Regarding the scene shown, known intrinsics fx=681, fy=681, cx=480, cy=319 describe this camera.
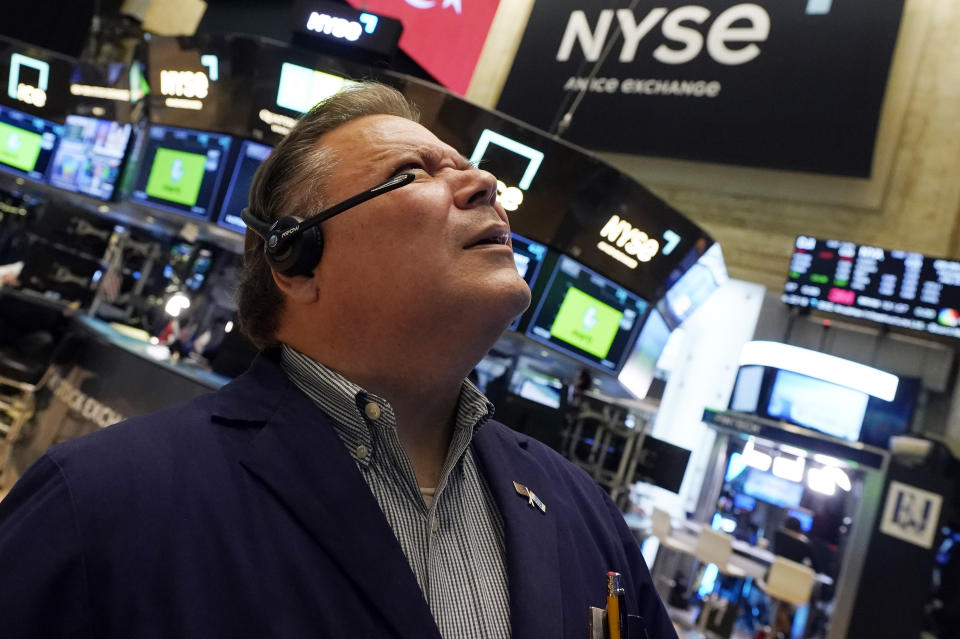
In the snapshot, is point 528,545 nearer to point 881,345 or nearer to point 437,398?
point 437,398

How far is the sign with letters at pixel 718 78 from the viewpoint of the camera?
721cm

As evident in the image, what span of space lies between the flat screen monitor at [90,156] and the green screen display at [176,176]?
1.67ft

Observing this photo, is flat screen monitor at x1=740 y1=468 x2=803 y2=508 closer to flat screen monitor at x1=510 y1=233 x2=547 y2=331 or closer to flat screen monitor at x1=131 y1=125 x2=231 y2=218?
flat screen monitor at x1=510 y1=233 x2=547 y2=331

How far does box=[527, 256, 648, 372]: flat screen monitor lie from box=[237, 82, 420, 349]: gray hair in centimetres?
336

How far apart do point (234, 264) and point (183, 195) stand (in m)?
0.84

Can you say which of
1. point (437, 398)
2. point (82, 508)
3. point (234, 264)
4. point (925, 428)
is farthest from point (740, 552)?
point (82, 508)

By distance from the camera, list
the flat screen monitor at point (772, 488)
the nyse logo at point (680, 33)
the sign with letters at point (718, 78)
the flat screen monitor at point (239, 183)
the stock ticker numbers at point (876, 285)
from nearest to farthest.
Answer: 1. the flat screen monitor at point (239, 183)
2. the sign with letters at point (718, 78)
3. the stock ticker numbers at point (876, 285)
4. the nyse logo at point (680, 33)
5. the flat screen monitor at point (772, 488)

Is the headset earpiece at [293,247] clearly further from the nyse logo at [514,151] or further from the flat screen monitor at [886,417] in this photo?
the flat screen monitor at [886,417]

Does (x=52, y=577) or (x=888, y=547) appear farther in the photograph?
(x=888, y=547)

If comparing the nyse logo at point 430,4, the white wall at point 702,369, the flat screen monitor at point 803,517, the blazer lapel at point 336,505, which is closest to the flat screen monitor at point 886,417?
the flat screen monitor at point 803,517

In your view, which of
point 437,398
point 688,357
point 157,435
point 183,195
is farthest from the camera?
point 688,357

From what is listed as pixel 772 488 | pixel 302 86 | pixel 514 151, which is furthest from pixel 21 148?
pixel 772 488

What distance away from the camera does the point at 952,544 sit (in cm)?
734

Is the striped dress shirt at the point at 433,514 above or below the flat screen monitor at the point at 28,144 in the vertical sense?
below
